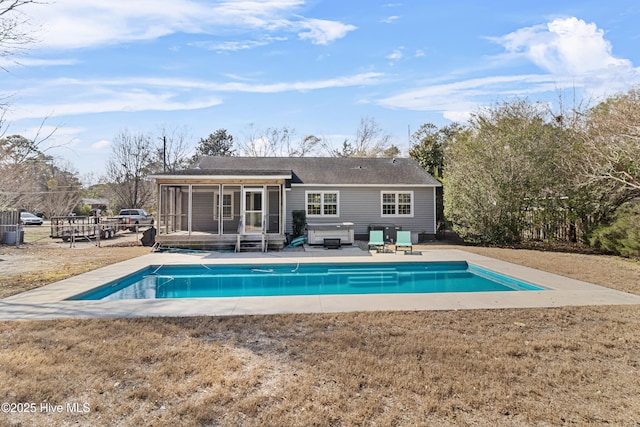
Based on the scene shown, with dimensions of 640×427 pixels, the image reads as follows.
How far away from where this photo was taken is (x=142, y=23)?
10.2m

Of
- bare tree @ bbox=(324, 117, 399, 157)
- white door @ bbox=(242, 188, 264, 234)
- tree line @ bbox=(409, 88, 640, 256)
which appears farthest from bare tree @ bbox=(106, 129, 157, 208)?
tree line @ bbox=(409, 88, 640, 256)

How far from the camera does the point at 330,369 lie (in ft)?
11.9

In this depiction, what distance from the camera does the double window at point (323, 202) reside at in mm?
17781

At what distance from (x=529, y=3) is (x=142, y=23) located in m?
11.8

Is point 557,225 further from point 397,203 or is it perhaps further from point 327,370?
point 327,370

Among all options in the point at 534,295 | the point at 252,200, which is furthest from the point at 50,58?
the point at 534,295

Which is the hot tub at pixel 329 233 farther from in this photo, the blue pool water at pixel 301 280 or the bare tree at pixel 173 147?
the bare tree at pixel 173 147

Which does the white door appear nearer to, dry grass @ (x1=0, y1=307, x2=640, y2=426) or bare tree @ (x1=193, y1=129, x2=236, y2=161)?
dry grass @ (x1=0, y1=307, x2=640, y2=426)

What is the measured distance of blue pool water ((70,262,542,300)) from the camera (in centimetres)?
847

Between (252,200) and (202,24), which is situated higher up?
(202,24)

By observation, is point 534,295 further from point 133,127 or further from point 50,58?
point 133,127

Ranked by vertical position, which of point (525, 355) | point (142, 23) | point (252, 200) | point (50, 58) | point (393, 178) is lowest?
point (525, 355)

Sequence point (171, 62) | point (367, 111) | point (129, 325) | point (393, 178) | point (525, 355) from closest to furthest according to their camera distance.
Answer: point (525, 355)
point (129, 325)
point (171, 62)
point (393, 178)
point (367, 111)

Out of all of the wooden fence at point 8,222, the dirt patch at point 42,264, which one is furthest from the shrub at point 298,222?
the wooden fence at point 8,222
